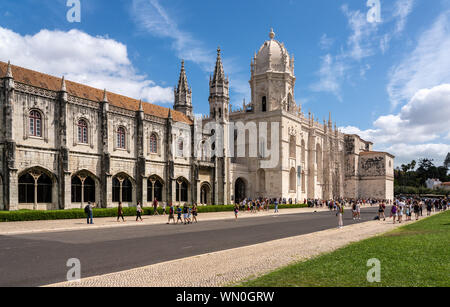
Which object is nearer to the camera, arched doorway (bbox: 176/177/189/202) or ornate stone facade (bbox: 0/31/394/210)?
ornate stone facade (bbox: 0/31/394/210)

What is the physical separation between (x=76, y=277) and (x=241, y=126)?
54988 mm

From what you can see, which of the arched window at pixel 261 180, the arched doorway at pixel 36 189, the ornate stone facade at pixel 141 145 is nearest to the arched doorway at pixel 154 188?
the ornate stone facade at pixel 141 145

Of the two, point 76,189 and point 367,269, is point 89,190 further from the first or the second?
point 367,269

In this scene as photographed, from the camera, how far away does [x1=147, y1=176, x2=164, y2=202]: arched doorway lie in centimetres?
4062

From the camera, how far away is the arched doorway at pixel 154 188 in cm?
4062

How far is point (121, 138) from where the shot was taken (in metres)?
37.9

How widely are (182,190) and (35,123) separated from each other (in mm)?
19127

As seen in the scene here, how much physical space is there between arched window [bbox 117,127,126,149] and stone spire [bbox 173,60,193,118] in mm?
21505

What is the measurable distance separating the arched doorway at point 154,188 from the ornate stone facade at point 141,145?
0.13 metres

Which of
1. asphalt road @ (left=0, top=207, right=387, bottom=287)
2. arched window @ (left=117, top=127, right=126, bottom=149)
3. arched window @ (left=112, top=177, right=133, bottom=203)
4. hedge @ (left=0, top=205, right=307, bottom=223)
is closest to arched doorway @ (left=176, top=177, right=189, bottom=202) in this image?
arched window @ (left=112, top=177, right=133, bottom=203)

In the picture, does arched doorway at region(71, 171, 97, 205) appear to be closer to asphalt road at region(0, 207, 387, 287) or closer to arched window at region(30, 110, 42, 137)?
arched window at region(30, 110, 42, 137)

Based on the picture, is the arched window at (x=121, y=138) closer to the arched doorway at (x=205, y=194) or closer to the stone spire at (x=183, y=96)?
the arched doorway at (x=205, y=194)

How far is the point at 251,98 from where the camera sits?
218 ft
